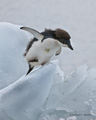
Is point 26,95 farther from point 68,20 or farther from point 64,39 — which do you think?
point 68,20

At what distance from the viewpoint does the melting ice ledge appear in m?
1.40

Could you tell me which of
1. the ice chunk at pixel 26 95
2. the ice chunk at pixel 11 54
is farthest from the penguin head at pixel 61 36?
the ice chunk at pixel 11 54

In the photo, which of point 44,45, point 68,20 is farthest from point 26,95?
point 68,20

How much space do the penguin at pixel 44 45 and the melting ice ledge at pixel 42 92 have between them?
4 centimetres

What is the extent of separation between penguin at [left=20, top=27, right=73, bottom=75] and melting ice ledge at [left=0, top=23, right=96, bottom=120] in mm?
36

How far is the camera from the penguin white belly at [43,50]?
1345mm

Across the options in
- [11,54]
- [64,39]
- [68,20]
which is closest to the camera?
[64,39]

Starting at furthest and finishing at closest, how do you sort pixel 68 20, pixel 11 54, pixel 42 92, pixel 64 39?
1. pixel 68 20
2. pixel 11 54
3. pixel 42 92
4. pixel 64 39

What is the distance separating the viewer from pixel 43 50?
1.39 metres

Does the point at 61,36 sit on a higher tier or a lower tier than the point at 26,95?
higher

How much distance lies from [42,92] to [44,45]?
146mm

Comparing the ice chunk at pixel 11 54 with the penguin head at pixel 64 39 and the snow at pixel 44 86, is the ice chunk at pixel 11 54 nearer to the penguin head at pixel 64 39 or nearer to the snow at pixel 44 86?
the snow at pixel 44 86

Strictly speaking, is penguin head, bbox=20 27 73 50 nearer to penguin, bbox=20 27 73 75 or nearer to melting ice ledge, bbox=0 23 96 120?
penguin, bbox=20 27 73 75

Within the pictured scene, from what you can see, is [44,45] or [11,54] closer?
[44,45]
